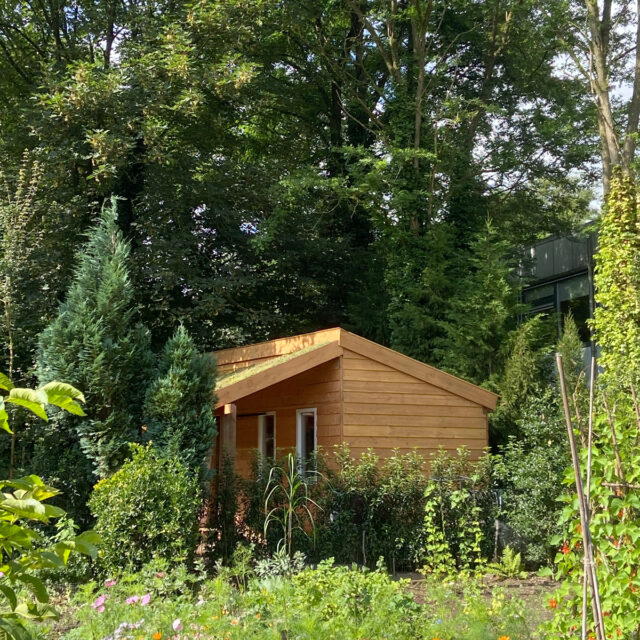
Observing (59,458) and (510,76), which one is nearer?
(59,458)

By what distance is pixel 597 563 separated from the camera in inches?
159

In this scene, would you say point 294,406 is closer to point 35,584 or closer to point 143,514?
point 143,514

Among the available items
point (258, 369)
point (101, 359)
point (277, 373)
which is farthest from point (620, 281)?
point (101, 359)

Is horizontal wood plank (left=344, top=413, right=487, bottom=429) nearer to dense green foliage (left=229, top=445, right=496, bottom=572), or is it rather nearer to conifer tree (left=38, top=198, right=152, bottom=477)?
dense green foliage (left=229, top=445, right=496, bottom=572)

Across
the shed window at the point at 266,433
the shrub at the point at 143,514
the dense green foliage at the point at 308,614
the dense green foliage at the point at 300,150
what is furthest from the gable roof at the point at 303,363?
the dense green foliage at the point at 308,614

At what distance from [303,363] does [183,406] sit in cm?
247

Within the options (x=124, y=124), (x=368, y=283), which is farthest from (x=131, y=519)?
(x=368, y=283)

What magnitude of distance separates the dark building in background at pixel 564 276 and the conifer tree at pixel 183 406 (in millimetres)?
13538

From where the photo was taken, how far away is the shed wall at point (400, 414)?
1128 cm

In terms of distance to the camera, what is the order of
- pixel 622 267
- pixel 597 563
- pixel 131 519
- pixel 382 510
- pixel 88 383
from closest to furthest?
pixel 597 563, pixel 131 519, pixel 88 383, pixel 382 510, pixel 622 267

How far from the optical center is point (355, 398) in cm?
1128

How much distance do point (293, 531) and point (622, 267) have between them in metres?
7.53

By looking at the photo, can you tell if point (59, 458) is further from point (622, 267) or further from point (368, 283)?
point (368, 283)

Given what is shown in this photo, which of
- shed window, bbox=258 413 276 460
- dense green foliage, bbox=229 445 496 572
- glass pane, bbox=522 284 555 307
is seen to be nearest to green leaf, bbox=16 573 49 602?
dense green foliage, bbox=229 445 496 572
